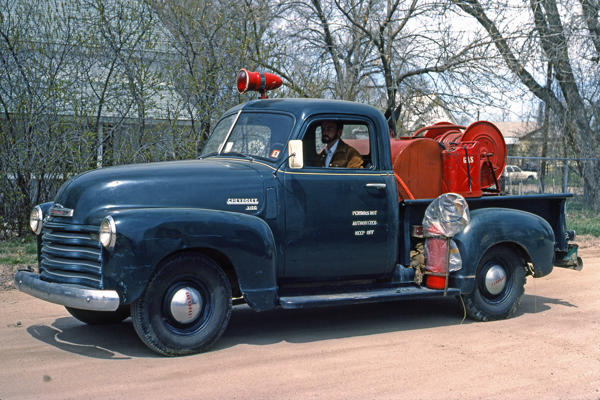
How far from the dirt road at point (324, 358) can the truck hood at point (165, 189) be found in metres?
1.16

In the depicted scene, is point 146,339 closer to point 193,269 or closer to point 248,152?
point 193,269

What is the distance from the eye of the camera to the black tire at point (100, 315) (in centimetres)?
627

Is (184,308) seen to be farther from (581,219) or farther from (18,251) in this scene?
(581,219)

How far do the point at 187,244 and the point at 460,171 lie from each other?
337cm

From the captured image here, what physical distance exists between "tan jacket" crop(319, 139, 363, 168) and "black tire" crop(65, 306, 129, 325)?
2.39m

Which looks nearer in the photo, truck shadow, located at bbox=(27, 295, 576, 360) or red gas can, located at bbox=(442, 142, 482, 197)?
truck shadow, located at bbox=(27, 295, 576, 360)

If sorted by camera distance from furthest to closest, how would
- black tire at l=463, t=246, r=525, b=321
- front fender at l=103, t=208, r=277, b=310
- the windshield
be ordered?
black tire at l=463, t=246, r=525, b=321 → the windshield → front fender at l=103, t=208, r=277, b=310

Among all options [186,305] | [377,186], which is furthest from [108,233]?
[377,186]

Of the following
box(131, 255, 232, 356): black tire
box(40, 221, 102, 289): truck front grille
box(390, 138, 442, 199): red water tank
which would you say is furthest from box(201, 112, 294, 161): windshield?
box(40, 221, 102, 289): truck front grille

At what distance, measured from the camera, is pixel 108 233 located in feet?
16.0

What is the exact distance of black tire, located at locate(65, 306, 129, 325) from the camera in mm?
6273

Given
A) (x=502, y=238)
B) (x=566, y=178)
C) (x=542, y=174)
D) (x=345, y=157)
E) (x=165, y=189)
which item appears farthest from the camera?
(x=566, y=178)

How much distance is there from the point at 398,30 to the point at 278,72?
114 inches

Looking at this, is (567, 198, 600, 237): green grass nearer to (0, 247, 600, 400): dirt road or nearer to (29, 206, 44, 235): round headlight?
(0, 247, 600, 400): dirt road
